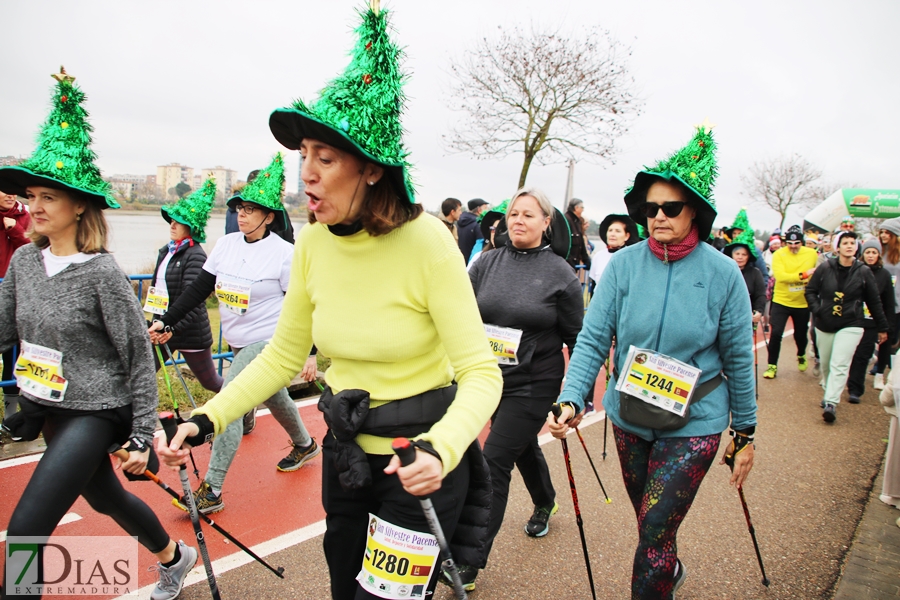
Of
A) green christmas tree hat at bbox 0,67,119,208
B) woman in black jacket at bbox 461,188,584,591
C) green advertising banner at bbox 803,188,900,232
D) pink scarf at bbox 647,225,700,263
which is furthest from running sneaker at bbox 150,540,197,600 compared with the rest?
green advertising banner at bbox 803,188,900,232

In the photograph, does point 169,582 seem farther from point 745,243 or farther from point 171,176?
point 745,243

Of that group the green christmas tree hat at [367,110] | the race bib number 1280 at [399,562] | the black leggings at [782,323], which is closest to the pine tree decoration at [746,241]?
the black leggings at [782,323]

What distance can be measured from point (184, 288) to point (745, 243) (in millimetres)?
7058

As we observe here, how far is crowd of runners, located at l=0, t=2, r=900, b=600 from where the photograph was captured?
1929 millimetres

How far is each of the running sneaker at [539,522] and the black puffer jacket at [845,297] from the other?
17.3 feet

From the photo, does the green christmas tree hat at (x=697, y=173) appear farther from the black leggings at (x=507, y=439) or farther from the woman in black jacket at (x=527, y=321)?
the black leggings at (x=507, y=439)

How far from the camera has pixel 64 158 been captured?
275 cm

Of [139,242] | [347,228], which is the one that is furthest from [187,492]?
[139,242]

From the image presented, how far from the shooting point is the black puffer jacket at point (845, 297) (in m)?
7.20

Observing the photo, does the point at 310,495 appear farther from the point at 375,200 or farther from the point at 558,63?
the point at 558,63

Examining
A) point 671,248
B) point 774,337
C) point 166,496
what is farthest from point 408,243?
point 774,337

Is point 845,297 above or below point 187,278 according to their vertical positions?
above

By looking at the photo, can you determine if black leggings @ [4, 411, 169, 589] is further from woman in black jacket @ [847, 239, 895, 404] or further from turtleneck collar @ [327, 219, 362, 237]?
woman in black jacket @ [847, 239, 895, 404]

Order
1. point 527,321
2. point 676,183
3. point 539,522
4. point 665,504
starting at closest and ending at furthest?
point 665,504 < point 676,183 < point 527,321 < point 539,522
